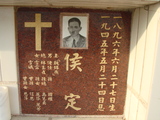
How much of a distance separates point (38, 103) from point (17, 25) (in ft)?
2.23

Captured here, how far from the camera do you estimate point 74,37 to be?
1.25 metres

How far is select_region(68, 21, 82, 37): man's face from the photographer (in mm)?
1239

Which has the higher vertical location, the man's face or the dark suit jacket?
the man's face

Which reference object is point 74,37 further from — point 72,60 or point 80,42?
point 72,60

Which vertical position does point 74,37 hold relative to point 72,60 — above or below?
above

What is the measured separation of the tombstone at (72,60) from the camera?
1.23m

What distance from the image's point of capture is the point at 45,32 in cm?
125

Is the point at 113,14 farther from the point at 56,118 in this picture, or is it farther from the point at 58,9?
the point at 56,118

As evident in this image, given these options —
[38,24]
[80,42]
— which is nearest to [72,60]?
[80,42]

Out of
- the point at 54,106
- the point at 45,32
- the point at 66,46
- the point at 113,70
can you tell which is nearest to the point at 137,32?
the point at 113,70

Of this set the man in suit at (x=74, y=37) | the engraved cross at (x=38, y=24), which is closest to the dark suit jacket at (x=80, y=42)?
the man in suit at (x=74, y=37)

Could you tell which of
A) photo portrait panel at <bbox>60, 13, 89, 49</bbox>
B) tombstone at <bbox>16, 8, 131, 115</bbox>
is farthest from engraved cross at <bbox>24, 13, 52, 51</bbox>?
photo portrait panel at <bbox>60, 13, 89, 49</bbox>

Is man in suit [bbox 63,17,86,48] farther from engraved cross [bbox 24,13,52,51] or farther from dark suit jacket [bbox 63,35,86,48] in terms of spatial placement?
engraved cross [bbox 24,13,52,51]

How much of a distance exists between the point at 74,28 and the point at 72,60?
10.2 inches
